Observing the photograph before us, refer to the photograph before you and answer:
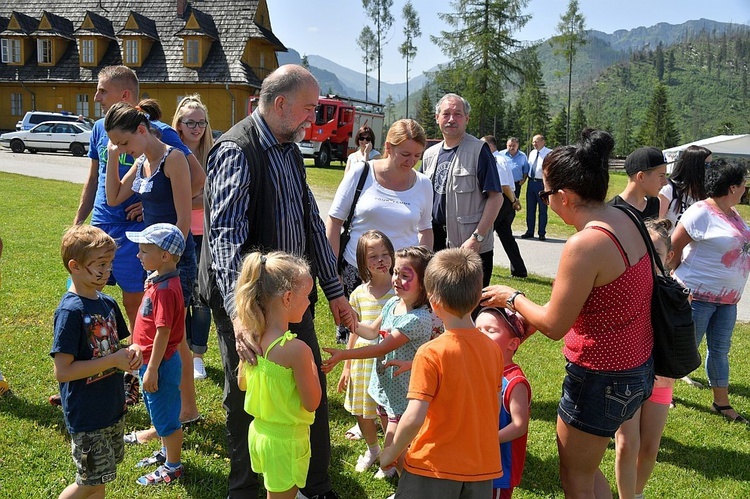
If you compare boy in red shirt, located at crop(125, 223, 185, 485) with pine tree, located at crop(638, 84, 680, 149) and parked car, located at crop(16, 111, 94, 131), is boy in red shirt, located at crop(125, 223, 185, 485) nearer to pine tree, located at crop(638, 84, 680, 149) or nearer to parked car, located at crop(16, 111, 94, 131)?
parked car, located at crop(16, 111, 94, 131)

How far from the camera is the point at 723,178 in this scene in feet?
16.0

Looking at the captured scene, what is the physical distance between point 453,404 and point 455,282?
486 mm

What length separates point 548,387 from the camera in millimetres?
5777

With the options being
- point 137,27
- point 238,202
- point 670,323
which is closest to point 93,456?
point 238,202

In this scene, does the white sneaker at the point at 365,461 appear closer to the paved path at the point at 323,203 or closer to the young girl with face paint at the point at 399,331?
the young girl with face paint at the point at 399,331

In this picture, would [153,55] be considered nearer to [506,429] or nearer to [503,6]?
[503,6]

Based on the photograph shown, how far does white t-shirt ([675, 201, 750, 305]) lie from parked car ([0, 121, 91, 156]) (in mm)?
28665

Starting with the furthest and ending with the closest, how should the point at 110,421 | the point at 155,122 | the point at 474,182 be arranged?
the point at 474,182 → the point at 155,122 → the point at 110,421

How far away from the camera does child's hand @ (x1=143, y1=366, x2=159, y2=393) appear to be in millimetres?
3589

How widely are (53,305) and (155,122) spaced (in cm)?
367

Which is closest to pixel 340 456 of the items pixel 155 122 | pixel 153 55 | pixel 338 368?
pixel 338 368

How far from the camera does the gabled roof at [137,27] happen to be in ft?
129

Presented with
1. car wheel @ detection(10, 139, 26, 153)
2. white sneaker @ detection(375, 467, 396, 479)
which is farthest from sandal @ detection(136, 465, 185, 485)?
car wheel @ detection(10, 139, 26, 153)

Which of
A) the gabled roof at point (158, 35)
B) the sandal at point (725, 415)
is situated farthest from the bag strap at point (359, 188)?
the gabled roof at point (158, 35)
